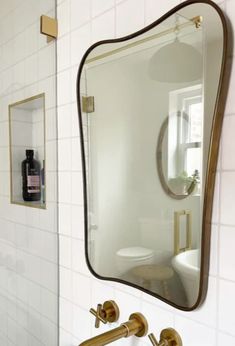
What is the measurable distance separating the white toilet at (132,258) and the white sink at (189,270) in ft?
0.31

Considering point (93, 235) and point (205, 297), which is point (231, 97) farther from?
point (93, 235)

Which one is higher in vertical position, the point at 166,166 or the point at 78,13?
the point at 78,13

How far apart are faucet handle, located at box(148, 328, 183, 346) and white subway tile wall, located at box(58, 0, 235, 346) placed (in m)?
0.02

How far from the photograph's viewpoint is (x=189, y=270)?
2.42 ft

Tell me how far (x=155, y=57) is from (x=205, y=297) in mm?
661

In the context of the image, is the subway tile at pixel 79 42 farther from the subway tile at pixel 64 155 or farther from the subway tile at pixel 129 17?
the subway tile at pixel 64 155

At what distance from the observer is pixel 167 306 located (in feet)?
2.62

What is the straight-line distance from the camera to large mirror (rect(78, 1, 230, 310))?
2.26 feet

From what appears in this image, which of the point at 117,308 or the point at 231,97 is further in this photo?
the point at 117,308

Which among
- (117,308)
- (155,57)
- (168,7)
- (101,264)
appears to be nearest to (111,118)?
(155,57)

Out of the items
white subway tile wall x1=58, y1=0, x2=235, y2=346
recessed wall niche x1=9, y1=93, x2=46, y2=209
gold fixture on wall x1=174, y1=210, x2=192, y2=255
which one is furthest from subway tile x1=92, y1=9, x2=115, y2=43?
gold fixture on wall x1=174, y1=210, x2=192, y2=255

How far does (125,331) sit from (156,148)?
54 centimetres

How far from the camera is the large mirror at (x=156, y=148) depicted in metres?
0.69

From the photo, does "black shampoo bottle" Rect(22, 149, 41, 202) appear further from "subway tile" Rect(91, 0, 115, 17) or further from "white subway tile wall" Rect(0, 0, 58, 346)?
"subway tile" Rect(91, 0, 115, 17)
